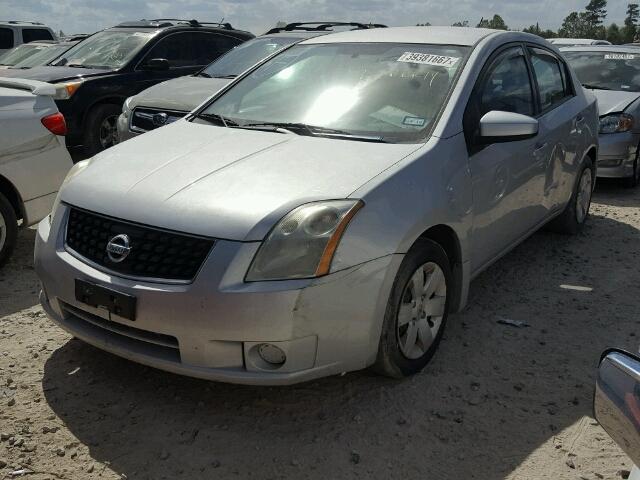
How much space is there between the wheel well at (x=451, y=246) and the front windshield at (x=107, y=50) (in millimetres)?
6398

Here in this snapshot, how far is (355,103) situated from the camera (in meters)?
3.71

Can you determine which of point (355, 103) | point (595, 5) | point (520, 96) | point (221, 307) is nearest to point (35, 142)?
point (355, 103)

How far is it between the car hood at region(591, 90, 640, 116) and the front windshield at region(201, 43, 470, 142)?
13.9 ft

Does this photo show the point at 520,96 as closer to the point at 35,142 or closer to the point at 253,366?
the point at 253,366

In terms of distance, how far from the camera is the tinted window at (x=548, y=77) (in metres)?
4.70

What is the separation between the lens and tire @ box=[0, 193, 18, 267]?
15.0 ft

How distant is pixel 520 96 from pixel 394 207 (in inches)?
74.0

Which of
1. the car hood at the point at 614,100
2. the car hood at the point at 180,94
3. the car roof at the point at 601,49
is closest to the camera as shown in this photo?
the car hood at the point at 180,94

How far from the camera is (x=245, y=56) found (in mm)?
7973

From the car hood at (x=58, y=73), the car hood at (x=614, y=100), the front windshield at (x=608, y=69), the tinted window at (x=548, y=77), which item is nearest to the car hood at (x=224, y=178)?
the tinted window at (x=548, y=77)

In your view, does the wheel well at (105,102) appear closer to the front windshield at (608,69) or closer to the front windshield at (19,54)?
the front windshield at (19,54)

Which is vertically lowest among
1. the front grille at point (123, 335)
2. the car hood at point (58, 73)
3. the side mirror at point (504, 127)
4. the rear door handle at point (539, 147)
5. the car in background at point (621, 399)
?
the front grille at point (123, 335)

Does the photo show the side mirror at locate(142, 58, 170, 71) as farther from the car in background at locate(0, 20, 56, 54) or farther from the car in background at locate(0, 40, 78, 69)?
the car in background at locate(0, 20, 56, 54)

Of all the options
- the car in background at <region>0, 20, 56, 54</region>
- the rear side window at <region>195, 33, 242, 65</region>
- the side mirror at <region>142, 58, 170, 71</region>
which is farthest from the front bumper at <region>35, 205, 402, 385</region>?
the car in background at <region>0, 20, 56, 54</region>
